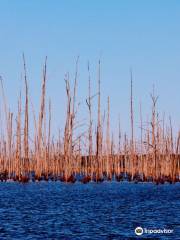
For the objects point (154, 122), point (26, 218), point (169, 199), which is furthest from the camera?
point (154, 122)

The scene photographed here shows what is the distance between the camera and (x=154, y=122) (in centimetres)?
4697

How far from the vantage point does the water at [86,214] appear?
21.5 metres

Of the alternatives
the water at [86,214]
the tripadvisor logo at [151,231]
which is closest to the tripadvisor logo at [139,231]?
the tripadvisor logo at [151,231]

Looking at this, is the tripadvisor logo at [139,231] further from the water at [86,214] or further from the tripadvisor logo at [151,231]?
the water at [86,214]

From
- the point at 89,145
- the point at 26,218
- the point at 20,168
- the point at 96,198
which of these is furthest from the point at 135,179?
the point at 26,218

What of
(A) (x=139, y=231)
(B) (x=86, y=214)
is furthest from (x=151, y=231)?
(B) (x=86, y=214)

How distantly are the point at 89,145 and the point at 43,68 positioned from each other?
6.66 meters

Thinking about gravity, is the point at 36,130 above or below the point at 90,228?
above

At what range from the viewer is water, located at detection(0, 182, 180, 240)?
70.6 ft

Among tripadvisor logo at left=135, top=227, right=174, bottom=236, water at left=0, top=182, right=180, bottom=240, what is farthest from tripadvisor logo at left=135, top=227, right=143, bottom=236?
water at left=0, top=182, right=180, bottom=240

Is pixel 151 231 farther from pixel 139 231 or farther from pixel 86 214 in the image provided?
pixel 86 214

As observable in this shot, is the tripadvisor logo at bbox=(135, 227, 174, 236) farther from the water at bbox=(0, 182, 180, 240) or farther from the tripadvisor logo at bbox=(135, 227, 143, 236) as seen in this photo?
the water at bbox=(0, 182, 180, 240)

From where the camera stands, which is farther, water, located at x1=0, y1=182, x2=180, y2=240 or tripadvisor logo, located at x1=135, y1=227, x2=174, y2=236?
tripadvisor logo, located at x1=135, y1=227, x2=174, y2=236

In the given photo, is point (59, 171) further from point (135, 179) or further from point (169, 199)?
point (169, 199)
